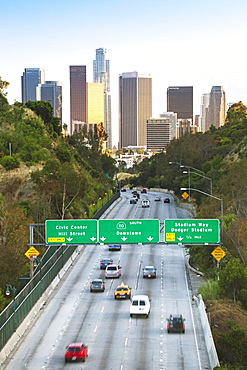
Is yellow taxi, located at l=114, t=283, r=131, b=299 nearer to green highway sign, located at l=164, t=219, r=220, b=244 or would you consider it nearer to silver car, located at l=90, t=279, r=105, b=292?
silver car, located at l=90, t=279, r=105, b=292

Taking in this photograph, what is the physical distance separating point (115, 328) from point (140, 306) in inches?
131

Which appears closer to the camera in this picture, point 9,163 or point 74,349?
point 74,349

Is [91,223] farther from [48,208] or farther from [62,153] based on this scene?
[62,153]

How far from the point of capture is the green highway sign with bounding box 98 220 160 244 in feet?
143

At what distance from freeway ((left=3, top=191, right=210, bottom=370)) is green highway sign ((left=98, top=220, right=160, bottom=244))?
5295 mm

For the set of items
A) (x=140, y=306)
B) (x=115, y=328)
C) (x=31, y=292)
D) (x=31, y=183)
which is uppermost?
(x=31, y=183)

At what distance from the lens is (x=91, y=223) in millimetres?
43375

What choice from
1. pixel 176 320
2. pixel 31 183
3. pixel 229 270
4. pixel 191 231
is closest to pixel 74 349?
pixel 176 320

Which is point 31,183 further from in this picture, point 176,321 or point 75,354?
point 75,354

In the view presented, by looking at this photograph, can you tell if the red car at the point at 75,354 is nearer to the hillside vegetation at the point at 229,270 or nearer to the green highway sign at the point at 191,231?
the hillside vegetation at the point at 229,270

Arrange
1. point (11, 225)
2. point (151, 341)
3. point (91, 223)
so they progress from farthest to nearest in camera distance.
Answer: point (11, 225), point (91, 223), point (151, 341)

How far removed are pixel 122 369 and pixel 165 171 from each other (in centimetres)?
10592

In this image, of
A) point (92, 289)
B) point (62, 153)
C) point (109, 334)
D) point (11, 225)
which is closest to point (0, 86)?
point (62, 153)

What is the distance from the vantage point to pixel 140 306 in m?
42.7
